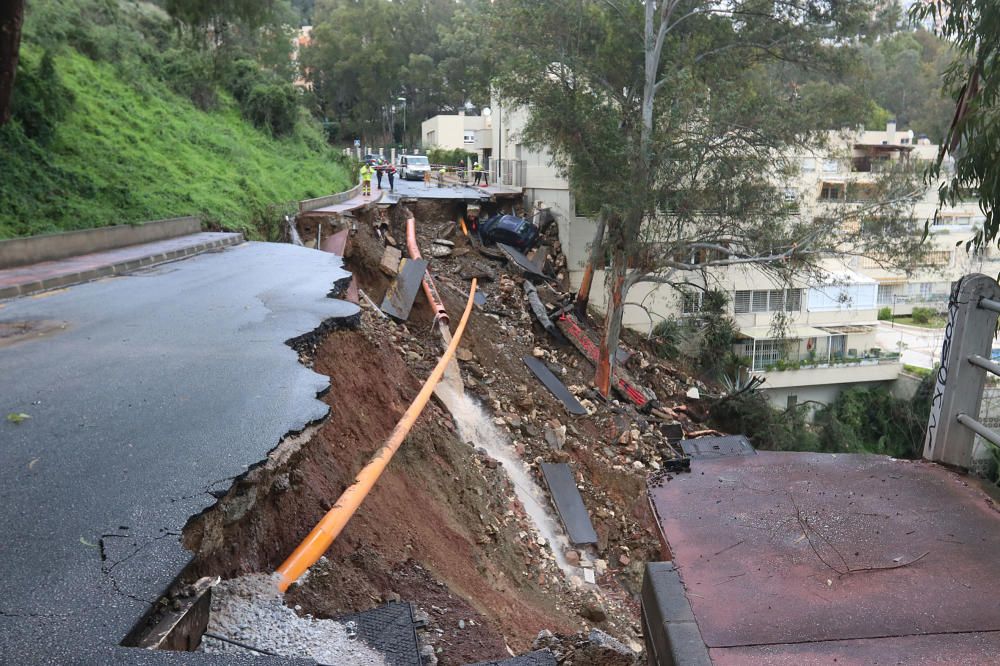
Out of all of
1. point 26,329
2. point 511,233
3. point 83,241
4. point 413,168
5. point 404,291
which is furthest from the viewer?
point 413,168

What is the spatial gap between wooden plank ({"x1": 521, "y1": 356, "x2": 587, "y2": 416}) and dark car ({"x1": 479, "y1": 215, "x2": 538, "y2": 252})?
7.68 m

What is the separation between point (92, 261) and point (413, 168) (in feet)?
109

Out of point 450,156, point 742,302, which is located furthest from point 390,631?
point 450,156

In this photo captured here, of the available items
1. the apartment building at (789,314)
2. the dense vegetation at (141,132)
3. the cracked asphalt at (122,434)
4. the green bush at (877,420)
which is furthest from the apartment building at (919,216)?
the cracked asphalt at (122,434)

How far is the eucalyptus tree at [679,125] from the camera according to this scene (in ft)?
59.4

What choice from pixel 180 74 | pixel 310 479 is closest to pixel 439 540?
pixel 310 479

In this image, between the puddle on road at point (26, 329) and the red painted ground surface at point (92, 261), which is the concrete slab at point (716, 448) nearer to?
the puddle on road at point (26, 329)

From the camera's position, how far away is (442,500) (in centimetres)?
812

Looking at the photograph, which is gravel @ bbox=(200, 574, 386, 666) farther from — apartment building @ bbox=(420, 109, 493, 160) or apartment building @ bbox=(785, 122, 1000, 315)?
apartment building @ bbox=(420, 109, 493, 160)

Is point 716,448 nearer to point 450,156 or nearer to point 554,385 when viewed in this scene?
point 554,385

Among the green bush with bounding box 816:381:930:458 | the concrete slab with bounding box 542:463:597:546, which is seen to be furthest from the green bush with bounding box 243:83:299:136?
the green bush with bounding box 816:381:930:458

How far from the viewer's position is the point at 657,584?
3119 mm

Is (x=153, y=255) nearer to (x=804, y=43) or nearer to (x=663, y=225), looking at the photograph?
(x=663, y=225)

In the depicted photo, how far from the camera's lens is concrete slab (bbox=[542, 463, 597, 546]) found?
10.9m
